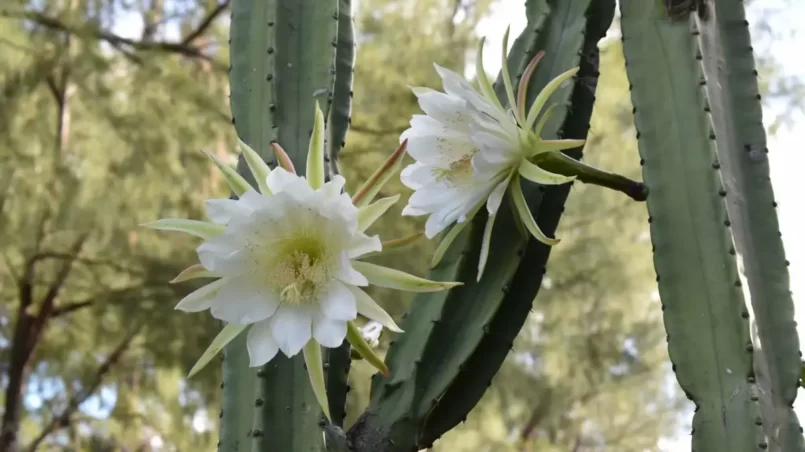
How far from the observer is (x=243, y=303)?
572mm

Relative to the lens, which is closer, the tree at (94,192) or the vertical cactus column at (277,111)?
the vertical cactus column at (277,111)

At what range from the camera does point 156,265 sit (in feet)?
7.89

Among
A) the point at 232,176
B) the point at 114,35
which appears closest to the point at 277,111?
the point at 232,176

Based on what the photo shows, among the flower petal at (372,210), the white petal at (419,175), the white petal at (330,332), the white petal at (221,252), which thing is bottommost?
the white petal at (330,332)

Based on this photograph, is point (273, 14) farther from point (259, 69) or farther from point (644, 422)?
point (644, 422)

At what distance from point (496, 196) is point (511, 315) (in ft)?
0.46

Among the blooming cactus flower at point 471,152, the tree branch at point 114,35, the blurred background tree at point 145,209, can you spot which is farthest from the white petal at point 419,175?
the tree branch at point 114,35

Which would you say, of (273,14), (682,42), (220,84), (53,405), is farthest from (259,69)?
(53,405)

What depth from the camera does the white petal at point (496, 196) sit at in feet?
2.11

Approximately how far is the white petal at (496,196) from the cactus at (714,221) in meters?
0.14

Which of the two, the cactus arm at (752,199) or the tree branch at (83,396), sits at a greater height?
the tree branch at (83,396)

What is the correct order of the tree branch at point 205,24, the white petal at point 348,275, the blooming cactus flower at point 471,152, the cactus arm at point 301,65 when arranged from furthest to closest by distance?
1. the tree branch at point 205,24
2. the cactus arm at point 301,65
3. the blooming cactus flower at point 471,152
4. the white petal at point 348,275

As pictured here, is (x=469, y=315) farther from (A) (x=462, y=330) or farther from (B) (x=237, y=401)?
(B) (x=237, y=401)

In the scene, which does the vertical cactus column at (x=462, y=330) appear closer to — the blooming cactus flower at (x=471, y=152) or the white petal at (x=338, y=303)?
the blooming cactus flower at (x=471, y=152)
